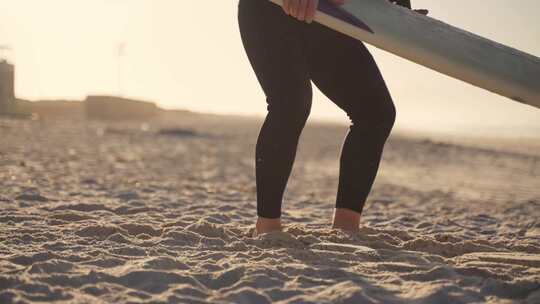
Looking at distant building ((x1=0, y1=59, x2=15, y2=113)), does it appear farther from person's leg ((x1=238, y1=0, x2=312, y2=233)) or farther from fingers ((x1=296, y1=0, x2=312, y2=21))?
fingers ((x1=296, y1=0, x2=312, y2=21))

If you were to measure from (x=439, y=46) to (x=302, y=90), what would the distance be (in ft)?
1.92

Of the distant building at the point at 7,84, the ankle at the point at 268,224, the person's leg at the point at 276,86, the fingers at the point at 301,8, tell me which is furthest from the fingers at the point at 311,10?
the distant building at the point at 7,84

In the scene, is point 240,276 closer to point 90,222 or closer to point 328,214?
point 90,222

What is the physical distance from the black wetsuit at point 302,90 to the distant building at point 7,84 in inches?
78.7

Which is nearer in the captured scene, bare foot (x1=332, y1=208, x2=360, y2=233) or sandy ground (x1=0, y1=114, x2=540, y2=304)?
sandy ground (x1=0, y1=114, x2=540, y2=304)

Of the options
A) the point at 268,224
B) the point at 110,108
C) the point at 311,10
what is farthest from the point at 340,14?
the point at 110,108

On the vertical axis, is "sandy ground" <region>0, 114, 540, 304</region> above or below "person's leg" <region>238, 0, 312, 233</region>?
below

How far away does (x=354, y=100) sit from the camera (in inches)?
97.5

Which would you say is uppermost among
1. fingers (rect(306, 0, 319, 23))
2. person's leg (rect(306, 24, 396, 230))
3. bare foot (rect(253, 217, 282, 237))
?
fingers (rect(306, 0, 319, 23))

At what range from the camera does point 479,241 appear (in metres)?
2.79

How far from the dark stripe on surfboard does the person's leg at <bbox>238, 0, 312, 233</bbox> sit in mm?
178

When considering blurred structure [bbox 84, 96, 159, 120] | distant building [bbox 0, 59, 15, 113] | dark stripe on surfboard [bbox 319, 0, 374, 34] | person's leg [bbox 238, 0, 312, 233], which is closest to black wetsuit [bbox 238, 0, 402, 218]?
person's leg [bbox 238, 0, 312, 233]

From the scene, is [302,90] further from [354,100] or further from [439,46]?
[439,46]

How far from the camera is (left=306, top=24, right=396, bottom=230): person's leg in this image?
2.42 meters
